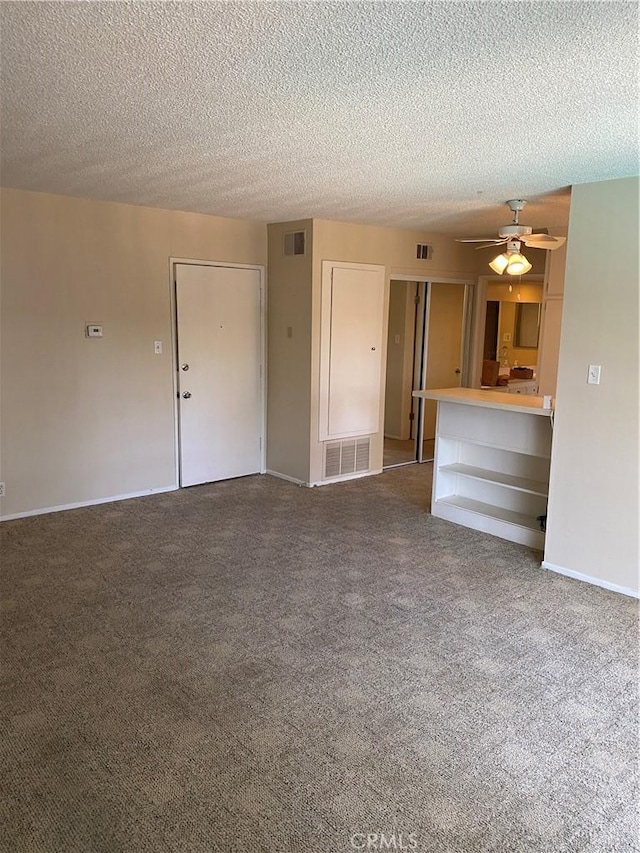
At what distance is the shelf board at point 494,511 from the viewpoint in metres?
4.54

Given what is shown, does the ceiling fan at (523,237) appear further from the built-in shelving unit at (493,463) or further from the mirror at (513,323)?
the mirror at (513,323)

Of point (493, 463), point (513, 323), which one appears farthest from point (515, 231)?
point (513, 323)

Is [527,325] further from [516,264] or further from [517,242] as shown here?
[516,264]

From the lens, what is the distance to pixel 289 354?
233 inches

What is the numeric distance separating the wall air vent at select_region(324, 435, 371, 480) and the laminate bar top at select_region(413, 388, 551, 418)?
1.30 meters

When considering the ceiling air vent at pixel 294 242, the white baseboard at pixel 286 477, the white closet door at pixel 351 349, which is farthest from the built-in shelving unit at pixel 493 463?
the ceiling air vent at pixel 294 242

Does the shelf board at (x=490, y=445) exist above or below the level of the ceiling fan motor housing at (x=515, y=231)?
below

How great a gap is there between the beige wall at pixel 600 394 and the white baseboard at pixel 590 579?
0.02m

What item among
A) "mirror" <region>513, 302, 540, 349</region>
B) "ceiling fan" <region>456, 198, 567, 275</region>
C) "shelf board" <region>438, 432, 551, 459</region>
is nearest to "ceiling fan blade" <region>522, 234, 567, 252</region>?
"ceiling fan" <region>456, 198, 567, 275</region>

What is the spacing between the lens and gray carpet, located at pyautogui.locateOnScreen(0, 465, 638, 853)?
201 centimetres

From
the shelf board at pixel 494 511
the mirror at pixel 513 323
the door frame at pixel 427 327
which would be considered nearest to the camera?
the shelf board at pixel 494 511

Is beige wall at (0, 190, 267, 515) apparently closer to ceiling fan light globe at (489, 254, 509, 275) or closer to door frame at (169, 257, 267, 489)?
door frame at (169, 257, 267, 489)

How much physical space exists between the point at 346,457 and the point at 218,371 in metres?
1.53

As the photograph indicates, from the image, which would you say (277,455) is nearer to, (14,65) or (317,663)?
(317,663)
